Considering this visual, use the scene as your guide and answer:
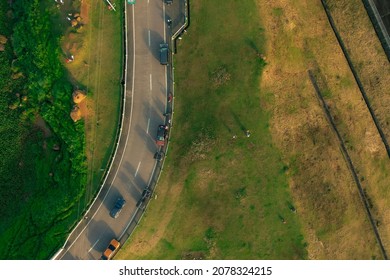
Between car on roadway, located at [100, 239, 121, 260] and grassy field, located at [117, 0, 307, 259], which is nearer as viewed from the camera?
car on roadway, located at [100, 239, 121, 260]

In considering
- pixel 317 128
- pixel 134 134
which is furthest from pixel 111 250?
pixel 317 128

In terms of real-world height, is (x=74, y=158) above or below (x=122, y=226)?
above

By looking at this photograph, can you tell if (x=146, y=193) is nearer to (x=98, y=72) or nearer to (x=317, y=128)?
(x=98, y=72)

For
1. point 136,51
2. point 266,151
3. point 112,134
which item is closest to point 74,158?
point 112,134

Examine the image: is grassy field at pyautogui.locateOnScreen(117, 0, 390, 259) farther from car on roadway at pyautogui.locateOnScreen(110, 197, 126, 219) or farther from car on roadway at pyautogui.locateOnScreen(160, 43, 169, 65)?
car on roadway at pyautogui.locateOnScreen(110, 197, 126, 219)

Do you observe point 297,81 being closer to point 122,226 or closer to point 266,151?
point 266,151

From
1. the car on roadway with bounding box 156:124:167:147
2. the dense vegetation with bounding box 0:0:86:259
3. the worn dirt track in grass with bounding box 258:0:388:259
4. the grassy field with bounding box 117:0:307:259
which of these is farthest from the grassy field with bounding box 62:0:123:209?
the worn dirt track in grass with bounding box 258:0:388:259
